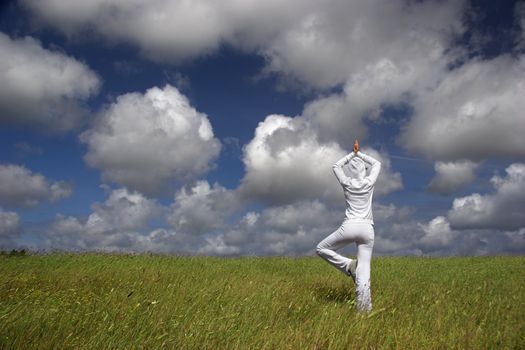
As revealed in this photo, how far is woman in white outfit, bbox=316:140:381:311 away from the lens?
9547mm

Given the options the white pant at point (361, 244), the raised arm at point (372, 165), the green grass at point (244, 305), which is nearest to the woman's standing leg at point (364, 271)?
the white pant at point (361, 244)

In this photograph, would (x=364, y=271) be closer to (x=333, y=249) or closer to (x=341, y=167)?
(x=333, y=249)

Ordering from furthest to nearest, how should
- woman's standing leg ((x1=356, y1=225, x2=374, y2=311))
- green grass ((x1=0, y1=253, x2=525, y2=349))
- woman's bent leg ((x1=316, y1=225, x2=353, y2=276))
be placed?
woman's bent leg ((x1=316, y1=225, x2=353, y2=276)) < woman's standing leg ((x1=356, y1=225, x2=374, y2=311)) < green grass ((x1=0, y1=253, x2=525, y2=349))

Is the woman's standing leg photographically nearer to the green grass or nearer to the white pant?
the white pant

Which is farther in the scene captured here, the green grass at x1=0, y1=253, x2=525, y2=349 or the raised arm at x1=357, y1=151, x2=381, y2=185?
the raised arm at x1=357, y1=151, x2=381, y2=185

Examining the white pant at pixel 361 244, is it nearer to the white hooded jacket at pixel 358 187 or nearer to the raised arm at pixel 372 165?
the white hooded jacket at pixel 358 187

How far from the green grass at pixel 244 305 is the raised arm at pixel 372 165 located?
8.75 feet

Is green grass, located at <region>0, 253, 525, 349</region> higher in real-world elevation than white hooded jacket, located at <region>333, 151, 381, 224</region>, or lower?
lower

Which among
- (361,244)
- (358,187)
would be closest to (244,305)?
(361,244)

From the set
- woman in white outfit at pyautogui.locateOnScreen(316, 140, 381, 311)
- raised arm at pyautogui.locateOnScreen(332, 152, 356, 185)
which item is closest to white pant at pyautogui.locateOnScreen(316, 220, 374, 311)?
woman in white outfit at pyautogui.locateOnScreen(316, 140, 381, 311)

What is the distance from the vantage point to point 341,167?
34.1 feet

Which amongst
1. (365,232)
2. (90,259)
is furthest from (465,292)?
(90,259)

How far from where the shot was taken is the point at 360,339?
21.2ft

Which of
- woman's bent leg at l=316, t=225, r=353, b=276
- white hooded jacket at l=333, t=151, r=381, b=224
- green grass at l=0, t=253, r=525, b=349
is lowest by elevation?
green grass at l=0, t=253, r=525, b=349
